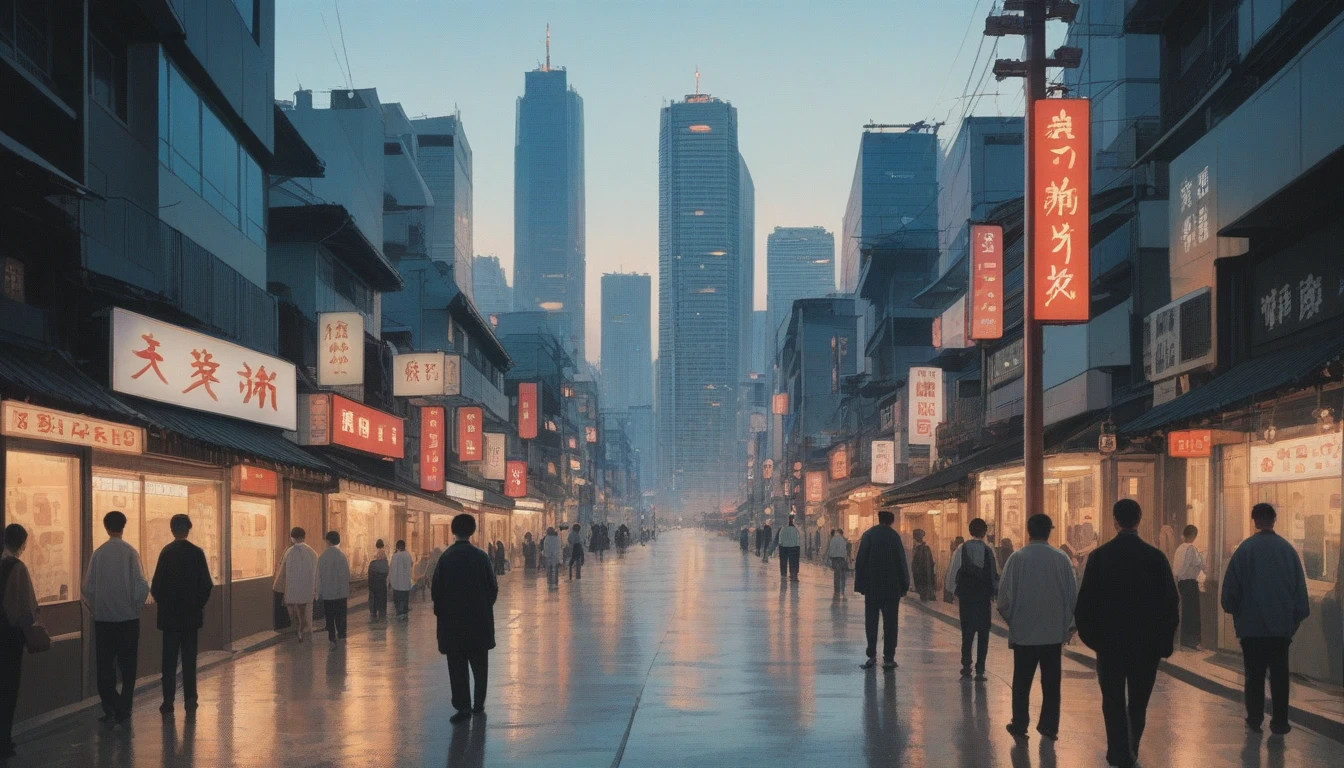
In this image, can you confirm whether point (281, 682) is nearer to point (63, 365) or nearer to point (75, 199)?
point (63, 365)

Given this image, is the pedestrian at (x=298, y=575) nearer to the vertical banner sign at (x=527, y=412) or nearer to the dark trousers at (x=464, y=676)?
the dark trousers at (x=464, y=676)

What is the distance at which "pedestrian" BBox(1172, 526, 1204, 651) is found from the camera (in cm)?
1862

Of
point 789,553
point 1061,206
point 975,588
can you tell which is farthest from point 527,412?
point 975,588

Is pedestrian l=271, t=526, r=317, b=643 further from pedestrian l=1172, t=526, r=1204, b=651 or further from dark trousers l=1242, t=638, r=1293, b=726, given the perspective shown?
dark trousers l=1242, t=638, r=1293, b=726

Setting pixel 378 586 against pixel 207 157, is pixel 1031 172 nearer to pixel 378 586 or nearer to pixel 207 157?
pixel 207 157

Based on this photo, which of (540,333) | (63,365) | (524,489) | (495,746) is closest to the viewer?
(495,746)

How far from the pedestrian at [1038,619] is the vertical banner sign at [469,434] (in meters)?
40.5

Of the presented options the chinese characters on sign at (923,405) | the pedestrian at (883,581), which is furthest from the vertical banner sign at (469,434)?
the pedestrian at (883,581)

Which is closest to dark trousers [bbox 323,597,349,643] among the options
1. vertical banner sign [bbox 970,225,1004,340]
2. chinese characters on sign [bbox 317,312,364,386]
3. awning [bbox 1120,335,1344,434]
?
chinese characters on sign [bbox 317,312,364,386]

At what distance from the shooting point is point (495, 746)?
1084 centimetres

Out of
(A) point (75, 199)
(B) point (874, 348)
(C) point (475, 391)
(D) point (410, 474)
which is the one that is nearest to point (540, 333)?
(B) point (874, 348)

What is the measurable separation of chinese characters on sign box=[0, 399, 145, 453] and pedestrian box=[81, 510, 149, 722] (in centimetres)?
114

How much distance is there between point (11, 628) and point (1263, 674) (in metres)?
10.3

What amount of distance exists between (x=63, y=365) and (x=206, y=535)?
220 inches
